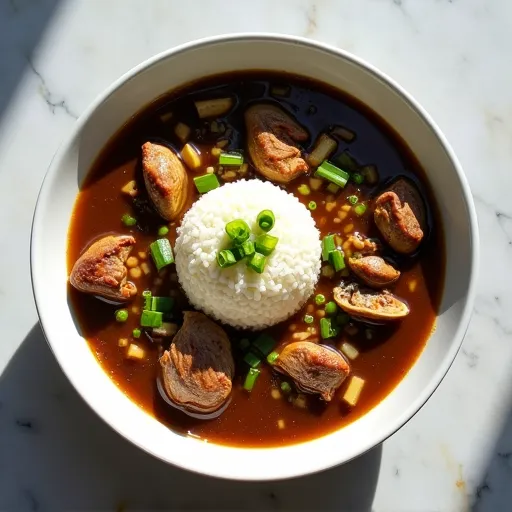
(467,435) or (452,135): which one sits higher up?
(452,135)

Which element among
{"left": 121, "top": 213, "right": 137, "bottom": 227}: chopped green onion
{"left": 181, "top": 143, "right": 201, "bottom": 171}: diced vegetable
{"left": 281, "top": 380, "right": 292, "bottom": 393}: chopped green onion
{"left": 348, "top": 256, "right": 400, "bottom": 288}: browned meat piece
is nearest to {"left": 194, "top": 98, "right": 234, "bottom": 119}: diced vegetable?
{"left": 181, "top": 143, "right": 201, "bottom": 171}: diced vegetable

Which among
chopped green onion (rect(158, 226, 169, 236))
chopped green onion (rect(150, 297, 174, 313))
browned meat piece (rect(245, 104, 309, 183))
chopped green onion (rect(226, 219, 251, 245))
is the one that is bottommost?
chopped green onion (rect(150, 297, 174, 313))

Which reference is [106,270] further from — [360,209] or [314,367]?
[360,209]

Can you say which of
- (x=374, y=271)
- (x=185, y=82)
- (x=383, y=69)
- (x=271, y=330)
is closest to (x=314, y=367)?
(x=271, y=330)

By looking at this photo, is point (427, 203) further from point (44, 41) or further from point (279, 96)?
point (44, 41)

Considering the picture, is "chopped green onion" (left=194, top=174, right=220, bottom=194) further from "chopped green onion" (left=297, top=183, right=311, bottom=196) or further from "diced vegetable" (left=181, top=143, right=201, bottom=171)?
"chopped green onion" (left=297, top=183, right=311, bottom=196)

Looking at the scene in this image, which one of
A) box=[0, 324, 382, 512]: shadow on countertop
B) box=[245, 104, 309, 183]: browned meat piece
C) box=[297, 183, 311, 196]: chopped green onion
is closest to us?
box=[245, 104, 309, 183]: browned meat piece

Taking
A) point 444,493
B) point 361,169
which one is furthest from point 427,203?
point 444,493
